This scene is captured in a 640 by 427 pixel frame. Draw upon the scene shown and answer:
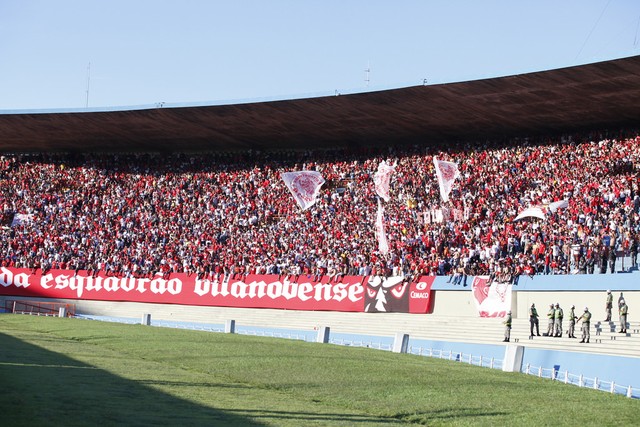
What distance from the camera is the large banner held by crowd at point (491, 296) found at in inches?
1475

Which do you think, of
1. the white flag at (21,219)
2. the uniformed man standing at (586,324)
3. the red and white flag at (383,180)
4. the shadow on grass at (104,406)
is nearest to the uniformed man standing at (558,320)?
the uniformed man standing at (586,324)

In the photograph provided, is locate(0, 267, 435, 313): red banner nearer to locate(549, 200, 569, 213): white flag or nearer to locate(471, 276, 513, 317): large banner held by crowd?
locate(471, 276, 513, 317): large banner held by crowd

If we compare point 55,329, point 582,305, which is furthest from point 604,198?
point 55,329

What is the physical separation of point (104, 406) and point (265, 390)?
5.38 metres

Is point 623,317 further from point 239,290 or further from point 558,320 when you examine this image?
point 239,290

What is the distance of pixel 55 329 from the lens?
37.7m

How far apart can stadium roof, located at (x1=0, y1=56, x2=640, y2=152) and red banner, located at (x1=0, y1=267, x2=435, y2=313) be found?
9.47 meters

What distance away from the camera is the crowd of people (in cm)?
3906

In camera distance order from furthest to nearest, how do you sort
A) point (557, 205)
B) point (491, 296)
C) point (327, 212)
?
point (327, 212)
point (557, 205)
point (491, 296)

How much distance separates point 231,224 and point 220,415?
38902 mm

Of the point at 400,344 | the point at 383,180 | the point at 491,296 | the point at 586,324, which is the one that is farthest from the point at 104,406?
the point at 383,180

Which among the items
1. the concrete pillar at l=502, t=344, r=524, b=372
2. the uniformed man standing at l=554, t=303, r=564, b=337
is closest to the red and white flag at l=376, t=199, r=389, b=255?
the uniformed man standing at l=554, t=303, r=564, b=337

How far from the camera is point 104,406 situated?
15.4 meters

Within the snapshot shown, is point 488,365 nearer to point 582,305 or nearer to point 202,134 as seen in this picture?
point 582,305
